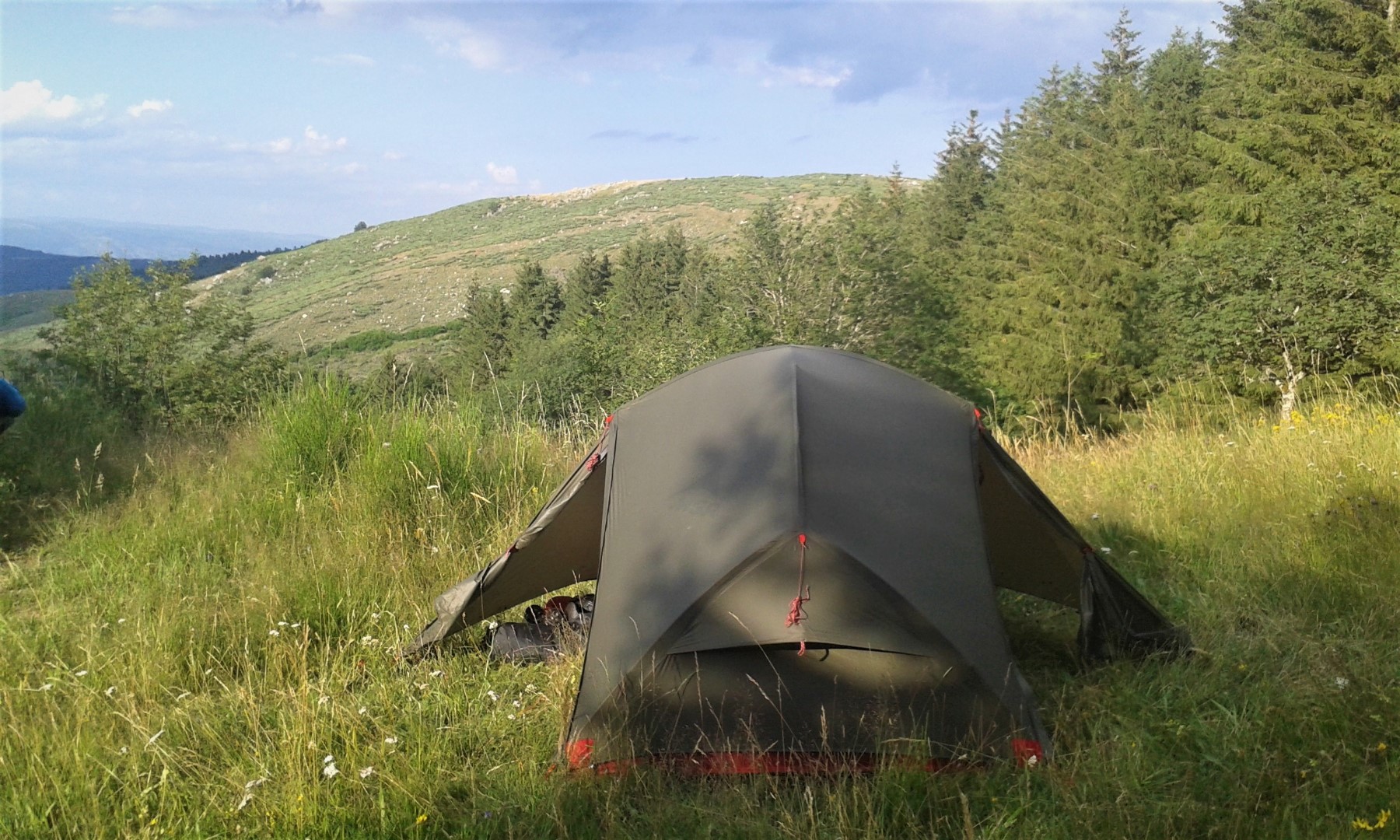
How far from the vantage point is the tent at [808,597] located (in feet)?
11.1

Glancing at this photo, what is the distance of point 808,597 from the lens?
3.43 m

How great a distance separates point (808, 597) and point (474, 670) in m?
1.69

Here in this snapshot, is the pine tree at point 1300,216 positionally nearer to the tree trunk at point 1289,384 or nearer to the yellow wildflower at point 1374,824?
the tree trunk at point 1289,384

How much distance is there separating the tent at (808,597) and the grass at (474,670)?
0.19m

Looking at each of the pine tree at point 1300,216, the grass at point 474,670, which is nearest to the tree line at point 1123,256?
the pine tree at point 1300,216

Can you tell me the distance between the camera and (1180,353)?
2719cm

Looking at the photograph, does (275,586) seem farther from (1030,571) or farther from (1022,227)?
(1022,227)

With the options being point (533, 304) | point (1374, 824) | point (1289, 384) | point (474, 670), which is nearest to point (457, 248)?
point (533, 304)

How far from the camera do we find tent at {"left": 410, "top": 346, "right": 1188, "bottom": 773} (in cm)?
338

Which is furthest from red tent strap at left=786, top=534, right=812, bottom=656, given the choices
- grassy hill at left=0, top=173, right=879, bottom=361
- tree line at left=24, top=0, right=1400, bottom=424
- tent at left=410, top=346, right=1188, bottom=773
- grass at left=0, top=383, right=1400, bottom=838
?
grassy hill at left=0, top=173, right=879, bottom=361

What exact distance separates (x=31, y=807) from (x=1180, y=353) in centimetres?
2900

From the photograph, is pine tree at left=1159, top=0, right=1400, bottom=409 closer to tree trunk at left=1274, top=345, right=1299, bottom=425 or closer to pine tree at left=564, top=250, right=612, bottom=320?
tree trunk at left=1274, top=345, right=1299, bottom=425

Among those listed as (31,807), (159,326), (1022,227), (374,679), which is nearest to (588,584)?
(374,679)

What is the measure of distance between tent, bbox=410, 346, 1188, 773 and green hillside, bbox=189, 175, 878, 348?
208 ft
